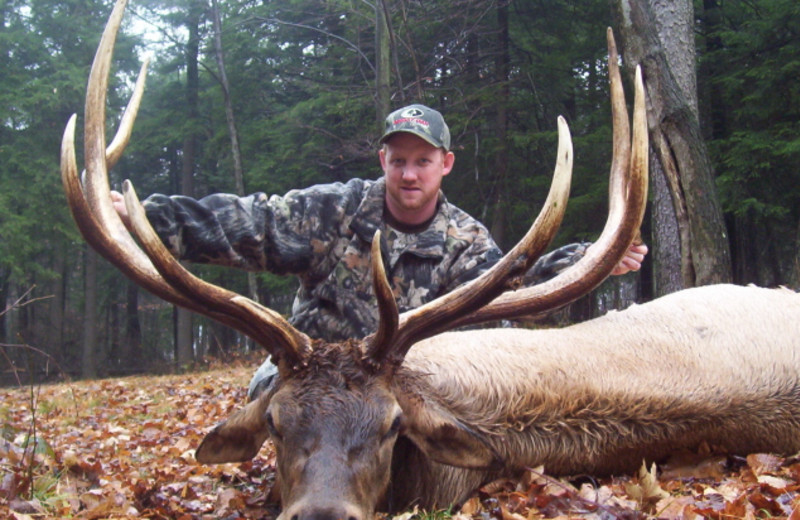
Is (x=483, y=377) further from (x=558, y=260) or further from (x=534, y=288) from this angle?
(x=558, y=260)

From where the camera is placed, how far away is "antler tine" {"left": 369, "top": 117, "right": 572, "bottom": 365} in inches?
128

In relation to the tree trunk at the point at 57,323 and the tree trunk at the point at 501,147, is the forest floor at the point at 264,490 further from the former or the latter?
the tree trunk at the point at 57,323

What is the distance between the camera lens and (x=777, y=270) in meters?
17.2

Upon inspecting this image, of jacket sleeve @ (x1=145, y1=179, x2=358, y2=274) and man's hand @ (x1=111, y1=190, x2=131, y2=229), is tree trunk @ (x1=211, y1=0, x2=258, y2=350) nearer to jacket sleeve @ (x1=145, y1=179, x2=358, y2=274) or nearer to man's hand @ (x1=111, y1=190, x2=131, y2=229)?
jacket sleeve @ (x1=145, y1=179, x2=358, y2=274)

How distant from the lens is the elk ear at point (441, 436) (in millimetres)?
3299

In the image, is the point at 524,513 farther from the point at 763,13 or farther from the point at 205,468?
the point at 763,13

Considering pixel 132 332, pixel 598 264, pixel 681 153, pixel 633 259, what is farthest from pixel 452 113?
pixel 132 332

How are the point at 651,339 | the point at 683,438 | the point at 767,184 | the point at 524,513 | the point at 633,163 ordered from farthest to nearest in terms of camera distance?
the point at 767,184 → the point at 651,339 → the point at 683,438 → the point at 633,163 → the point at 524,513

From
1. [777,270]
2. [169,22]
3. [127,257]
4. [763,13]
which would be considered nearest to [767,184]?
[763,13]

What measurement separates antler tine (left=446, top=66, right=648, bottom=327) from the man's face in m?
1.67

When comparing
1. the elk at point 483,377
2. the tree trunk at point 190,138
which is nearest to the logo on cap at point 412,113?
the elk at point 483,377

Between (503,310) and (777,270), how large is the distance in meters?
15.8

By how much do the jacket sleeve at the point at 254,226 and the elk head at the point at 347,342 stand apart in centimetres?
79

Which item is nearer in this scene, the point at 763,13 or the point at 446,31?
the point at 763,13
